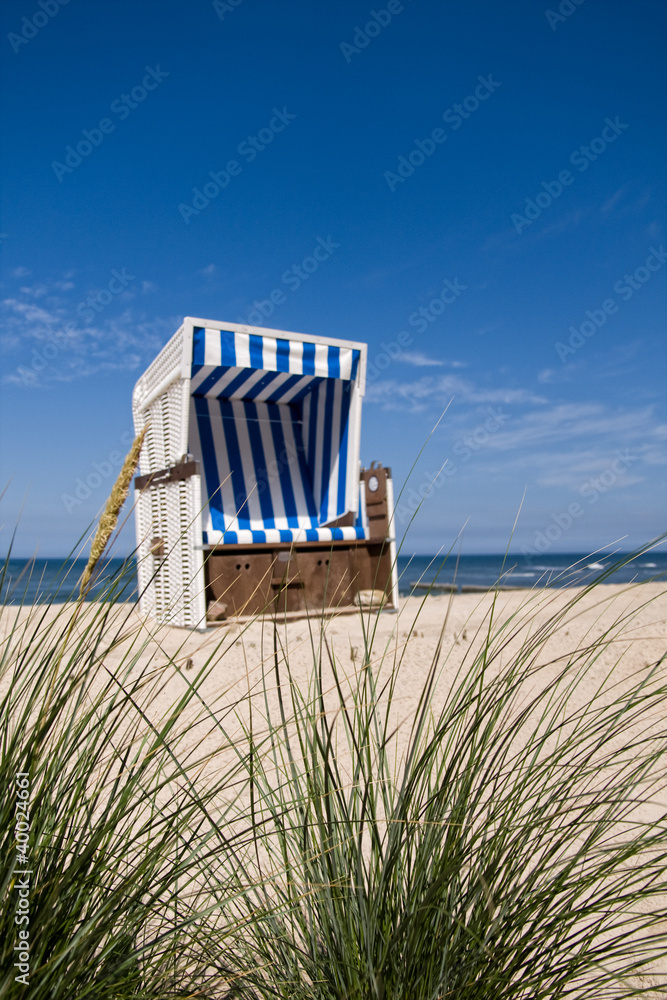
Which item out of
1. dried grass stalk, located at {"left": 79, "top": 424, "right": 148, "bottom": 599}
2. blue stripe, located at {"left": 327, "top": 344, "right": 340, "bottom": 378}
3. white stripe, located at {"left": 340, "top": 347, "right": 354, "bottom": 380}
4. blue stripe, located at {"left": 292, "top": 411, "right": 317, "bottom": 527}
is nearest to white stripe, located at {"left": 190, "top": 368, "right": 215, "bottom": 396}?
blue stripe, located at {"left": 327, "top": 344, "right": 340, "bottom": 378}

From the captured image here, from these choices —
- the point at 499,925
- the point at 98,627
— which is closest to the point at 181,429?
the point at 98,627

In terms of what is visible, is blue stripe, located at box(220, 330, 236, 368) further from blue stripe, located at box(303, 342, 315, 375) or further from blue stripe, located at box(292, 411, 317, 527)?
blue stripe, located at box(292, 411, 317, 527)

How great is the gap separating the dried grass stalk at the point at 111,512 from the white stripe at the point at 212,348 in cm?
472

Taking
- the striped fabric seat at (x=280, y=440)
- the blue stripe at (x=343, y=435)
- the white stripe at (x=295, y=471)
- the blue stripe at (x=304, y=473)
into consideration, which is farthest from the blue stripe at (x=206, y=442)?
the blue stripe at (x=343, y=435)

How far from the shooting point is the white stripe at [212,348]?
579cm

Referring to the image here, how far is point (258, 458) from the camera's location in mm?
7848

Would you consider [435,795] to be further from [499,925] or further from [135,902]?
[135,902]

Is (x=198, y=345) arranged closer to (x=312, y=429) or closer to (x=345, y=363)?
(x=345, y=363)

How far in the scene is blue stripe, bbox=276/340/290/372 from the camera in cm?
620

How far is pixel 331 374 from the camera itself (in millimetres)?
6527

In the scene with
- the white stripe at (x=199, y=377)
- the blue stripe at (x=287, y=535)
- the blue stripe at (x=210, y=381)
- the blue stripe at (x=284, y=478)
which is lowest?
the blue stripe at (x=287, y=535)

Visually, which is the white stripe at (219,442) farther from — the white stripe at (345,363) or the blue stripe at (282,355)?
the white stripe at (345,363)

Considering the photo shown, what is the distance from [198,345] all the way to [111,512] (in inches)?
188

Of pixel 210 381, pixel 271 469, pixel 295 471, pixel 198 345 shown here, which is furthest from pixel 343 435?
pixel 198 345
